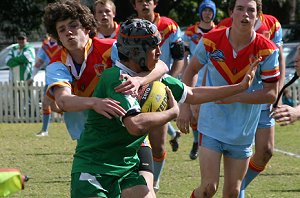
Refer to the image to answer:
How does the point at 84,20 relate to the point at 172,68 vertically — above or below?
above

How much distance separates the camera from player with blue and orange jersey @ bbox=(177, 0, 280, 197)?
7.39m

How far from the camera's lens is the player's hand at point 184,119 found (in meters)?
7.31

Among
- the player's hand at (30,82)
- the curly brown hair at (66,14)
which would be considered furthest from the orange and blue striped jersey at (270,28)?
the player's hand at (30,82)

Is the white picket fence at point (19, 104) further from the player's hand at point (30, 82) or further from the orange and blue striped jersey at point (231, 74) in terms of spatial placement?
the orange and blue striped jersey at point (231, 74)

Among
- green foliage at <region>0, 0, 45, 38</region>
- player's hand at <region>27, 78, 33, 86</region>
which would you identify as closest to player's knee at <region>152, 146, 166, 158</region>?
player's hand at <region>27, 78, 33, 86</region>

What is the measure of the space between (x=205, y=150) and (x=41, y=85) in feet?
45.4

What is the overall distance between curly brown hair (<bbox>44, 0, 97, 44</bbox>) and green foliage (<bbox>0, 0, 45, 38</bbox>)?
2564 cm

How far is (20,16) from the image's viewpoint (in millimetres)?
32531

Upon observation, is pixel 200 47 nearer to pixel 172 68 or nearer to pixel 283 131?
pixel 172 68

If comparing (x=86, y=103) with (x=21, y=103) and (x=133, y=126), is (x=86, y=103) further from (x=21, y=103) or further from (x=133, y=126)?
(x=21, y=103)

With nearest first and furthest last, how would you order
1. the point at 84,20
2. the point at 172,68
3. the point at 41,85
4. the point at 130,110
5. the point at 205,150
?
the point at 130,110
the point at 84,20
the point at 205,150
the point at 172,68
the point at 41,85

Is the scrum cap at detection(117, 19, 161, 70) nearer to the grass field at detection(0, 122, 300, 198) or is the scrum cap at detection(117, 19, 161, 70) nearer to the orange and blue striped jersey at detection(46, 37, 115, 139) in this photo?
the orange and blue striped jersey at detection(46, 37, 115, 139)

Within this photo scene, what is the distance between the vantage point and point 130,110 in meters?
5.38

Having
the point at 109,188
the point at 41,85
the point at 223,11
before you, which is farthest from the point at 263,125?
the point at 223,11
